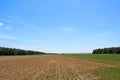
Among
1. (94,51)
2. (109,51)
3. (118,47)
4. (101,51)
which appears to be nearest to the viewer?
(118,47)

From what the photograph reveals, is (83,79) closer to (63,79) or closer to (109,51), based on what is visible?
(63,79)

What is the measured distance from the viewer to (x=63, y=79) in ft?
40.7

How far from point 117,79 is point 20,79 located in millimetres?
6867

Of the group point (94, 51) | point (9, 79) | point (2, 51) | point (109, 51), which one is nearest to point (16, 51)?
point (2, 51)

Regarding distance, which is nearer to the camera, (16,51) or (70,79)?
(70,79)

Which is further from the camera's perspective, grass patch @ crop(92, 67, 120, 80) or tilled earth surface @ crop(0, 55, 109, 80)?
tilled earth surface @ crop(0, 55, 109, 80)

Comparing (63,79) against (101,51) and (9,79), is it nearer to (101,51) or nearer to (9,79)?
(9,79)

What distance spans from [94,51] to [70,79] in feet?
561

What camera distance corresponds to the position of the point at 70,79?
12.5 m

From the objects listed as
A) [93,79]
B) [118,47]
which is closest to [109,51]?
[118,47]

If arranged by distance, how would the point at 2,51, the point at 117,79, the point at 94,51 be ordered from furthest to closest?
the point at 94,51 → the point at 2,51 → the point at 117,79

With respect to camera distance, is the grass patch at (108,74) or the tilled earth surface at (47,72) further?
the tilled earth surface at (47,72)

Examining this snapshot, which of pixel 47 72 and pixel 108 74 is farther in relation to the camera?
pixel 47 72

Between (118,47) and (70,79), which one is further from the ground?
(118,47)
